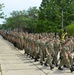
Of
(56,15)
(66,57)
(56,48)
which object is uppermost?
(56,15)

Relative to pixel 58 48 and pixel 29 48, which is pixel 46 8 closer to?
pixel 29 48

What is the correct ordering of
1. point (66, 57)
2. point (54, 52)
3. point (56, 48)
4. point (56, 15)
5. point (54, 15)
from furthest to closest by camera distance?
point (54, 15)
point (56, 15)
point (56, 48)
point (54, 52)
point (66, 57)

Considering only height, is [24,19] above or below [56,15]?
below

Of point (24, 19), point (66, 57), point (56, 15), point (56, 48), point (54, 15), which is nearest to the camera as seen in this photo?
point (66, 57)

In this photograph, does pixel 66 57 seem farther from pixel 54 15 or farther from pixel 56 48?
pixel 54 15

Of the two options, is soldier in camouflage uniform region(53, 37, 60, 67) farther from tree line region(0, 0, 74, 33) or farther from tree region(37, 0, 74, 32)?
tree region(37, 0, 74, 32)

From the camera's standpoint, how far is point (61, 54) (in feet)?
50.0

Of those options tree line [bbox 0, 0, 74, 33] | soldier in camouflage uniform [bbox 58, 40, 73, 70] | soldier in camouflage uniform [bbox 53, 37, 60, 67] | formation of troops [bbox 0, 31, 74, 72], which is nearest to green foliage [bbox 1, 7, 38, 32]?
tree line [bbox 0, 0, 74, 33]

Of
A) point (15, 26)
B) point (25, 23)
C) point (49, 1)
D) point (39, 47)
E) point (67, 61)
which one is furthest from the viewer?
point (15, 26)

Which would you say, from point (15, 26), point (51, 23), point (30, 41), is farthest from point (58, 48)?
point (15, 26)

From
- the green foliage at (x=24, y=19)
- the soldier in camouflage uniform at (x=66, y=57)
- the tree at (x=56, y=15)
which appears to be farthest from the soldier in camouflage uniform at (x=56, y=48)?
the green foliage at (x=24, y=19)

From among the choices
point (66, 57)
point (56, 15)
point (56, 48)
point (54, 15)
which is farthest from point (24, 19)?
point (66, 57)

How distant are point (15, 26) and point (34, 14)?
8.29m

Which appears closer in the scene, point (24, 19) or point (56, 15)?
point (56, 15)
